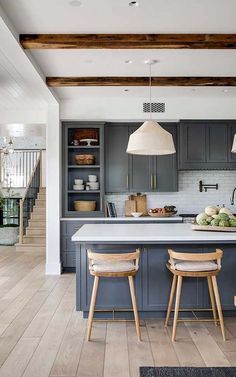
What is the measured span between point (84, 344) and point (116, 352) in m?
0.33

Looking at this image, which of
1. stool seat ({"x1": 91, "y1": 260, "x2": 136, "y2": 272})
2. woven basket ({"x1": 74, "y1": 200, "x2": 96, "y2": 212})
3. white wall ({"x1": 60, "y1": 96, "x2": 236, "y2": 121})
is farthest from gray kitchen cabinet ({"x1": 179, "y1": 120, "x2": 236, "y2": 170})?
stool seat ({"x1": 91, "y1": 260, "x2": 136, "y2": 272})

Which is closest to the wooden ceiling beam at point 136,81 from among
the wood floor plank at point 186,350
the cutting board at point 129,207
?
the cutting board at point 129,207

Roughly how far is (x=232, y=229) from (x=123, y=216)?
3245 mm

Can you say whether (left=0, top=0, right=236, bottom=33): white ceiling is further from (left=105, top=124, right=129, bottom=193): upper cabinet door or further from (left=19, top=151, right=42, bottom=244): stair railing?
(left=19, top=151, right=42, bottom=244): stair railing

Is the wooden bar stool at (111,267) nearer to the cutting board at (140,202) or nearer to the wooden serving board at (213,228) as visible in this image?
the wooden serving board at (213,228)

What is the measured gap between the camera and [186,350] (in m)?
3.22

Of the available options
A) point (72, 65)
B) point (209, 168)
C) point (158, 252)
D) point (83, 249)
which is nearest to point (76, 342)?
point (83, 249)

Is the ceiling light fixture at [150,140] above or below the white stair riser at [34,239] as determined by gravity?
above

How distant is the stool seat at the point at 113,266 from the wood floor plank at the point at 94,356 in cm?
62

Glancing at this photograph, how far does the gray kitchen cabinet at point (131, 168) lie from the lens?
6891 mm

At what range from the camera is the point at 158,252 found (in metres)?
4.00

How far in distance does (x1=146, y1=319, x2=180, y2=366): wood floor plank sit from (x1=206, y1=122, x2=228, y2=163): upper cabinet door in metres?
3.52

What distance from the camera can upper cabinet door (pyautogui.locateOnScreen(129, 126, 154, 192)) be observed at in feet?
22.6

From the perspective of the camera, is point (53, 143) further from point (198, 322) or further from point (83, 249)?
point (198, 322)
